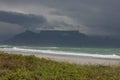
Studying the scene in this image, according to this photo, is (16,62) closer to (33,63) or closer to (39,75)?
(33,63)

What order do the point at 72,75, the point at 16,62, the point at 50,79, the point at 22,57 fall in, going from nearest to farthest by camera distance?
1. the point at 50,79
2. the point at 72,75
3. the point at 16,62
4. the point at 22,57

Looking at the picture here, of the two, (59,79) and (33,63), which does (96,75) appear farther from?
(33,63)

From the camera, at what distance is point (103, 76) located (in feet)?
41.3

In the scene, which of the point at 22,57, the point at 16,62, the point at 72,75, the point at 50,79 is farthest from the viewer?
the point at 22,57

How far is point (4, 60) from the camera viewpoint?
14430 millimetres

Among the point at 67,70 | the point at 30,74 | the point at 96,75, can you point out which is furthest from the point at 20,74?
the point at 96,75

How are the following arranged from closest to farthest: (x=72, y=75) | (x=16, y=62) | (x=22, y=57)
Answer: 1. (x=72, y=75)
2. (x=16, y=62)
3. (x=22, y=57)

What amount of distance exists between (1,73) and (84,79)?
306 cm

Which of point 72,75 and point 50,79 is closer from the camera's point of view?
point 50,79

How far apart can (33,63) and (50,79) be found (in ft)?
9.94

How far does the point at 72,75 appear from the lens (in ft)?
39.9

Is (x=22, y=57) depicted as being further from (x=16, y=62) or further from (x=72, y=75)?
(x=72, y=75)

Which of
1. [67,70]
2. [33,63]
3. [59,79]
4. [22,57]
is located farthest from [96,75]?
[22,57]

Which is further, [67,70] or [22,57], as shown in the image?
[22,57]
